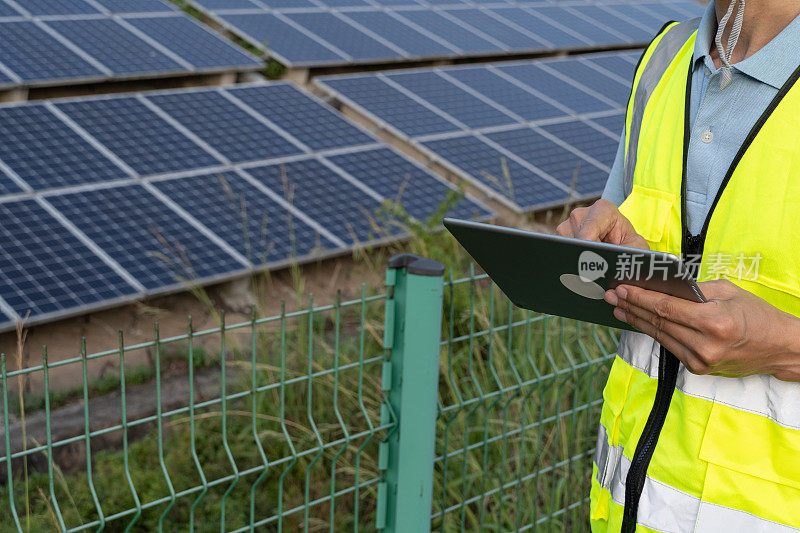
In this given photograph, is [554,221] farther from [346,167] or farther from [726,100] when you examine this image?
[726,100]

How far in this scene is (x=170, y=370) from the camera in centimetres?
473

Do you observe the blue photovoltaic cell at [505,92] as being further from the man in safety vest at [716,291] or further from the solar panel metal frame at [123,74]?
the man in safety vest at [716,291]

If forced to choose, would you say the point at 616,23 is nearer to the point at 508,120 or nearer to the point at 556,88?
the point at 556,88

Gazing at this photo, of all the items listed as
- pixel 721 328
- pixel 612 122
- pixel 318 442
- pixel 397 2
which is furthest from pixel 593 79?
pixel 721 328

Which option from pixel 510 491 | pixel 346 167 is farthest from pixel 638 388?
pixel 346 167

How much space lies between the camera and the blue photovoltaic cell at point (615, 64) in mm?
10039

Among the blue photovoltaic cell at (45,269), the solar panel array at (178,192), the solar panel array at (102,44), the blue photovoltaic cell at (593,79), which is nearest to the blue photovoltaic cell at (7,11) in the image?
the solar panel array at (102,44)

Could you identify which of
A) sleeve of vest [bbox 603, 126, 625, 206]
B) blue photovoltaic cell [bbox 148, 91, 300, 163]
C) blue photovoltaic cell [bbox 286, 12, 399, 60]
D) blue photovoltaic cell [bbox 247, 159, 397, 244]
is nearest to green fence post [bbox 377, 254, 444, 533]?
sleeve of vest [bbox 603, 126, 625, 206]

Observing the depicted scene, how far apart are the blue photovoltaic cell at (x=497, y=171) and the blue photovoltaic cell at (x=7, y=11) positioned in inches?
134

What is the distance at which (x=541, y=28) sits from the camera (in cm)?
1087

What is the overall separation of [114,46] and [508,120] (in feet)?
10.6

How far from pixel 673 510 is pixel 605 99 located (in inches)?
294

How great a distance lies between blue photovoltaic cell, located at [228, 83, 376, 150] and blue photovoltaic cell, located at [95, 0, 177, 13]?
1670 mm

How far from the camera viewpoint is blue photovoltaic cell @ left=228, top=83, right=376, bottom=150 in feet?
22.0
